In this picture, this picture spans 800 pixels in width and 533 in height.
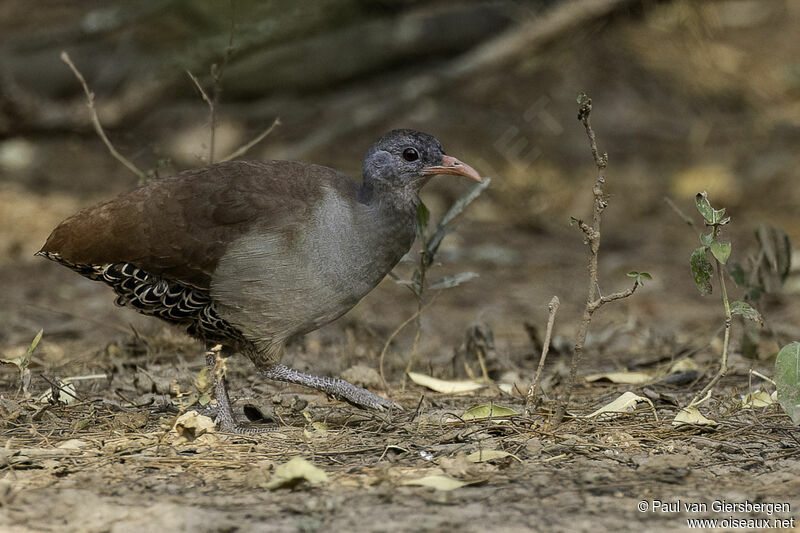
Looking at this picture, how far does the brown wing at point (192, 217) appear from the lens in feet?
13.8

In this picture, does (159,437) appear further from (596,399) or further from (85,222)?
(596,399)

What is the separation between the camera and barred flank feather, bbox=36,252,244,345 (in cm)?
429

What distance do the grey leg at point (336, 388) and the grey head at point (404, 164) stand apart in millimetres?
859

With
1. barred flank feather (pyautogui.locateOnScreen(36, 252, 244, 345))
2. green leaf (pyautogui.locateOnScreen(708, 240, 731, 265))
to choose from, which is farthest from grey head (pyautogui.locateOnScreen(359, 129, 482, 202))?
green leaf (pyautogui.locateOnScreen(708, 240, 731, 265))

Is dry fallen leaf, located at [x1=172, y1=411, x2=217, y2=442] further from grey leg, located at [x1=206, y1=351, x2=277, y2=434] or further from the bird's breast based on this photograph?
the bird's breast

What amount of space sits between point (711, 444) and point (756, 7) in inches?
397

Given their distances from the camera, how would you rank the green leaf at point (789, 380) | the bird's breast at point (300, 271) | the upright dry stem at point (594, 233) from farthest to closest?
the bird's breast at point (300, 271) < the upright dry stem at point (594, 233) < the green leaf at point (789, 380)

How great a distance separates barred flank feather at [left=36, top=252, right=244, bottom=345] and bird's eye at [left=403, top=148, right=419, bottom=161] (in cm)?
109

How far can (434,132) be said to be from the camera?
959 centimetres

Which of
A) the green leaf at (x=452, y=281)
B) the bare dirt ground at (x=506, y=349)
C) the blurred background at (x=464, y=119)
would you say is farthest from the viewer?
the blurred background at (x=464, y=119)

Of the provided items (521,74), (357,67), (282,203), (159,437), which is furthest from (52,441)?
(521,74)

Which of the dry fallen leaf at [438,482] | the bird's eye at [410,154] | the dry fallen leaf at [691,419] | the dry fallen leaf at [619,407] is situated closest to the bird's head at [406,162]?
the bird's eye at [410,154]

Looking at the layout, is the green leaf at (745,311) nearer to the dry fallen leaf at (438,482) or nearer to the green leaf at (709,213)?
the green leaf at (709,213)

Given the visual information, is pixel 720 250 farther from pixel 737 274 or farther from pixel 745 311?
pixel 737 274
